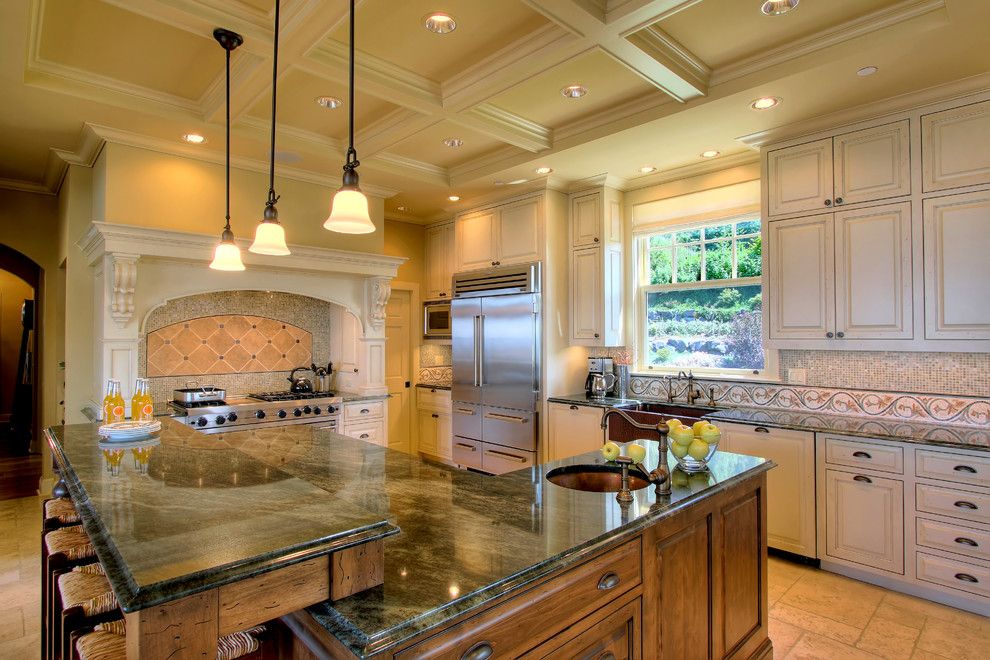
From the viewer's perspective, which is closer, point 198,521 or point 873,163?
point 198,521

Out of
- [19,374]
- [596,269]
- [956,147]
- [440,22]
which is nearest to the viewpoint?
[440,22]

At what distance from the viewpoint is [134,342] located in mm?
3678

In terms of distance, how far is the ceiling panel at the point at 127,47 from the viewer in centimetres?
253

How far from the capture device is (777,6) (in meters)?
2.39

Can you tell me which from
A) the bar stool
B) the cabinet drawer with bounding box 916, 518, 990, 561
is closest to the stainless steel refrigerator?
the cabinet drawer with bounding box 916, 518, 990, 561

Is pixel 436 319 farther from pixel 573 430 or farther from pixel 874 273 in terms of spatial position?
pixel 874 273

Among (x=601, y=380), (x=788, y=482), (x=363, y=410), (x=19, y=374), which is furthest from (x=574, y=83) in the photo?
(x=19, y=374)

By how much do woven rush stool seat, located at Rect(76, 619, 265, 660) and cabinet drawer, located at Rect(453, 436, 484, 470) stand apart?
3.75 meters

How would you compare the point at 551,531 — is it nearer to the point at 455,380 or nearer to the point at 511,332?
the point at 511,332

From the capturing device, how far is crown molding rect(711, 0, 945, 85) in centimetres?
233

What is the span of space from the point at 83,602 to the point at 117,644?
0.98 feet

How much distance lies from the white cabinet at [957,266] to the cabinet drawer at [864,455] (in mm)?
696

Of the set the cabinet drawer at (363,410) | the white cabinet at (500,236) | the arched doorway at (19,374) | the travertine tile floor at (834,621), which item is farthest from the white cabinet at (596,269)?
the arched doorway at (19,374)

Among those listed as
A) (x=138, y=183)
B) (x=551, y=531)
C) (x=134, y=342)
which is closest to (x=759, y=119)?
(x=551, y=531)
